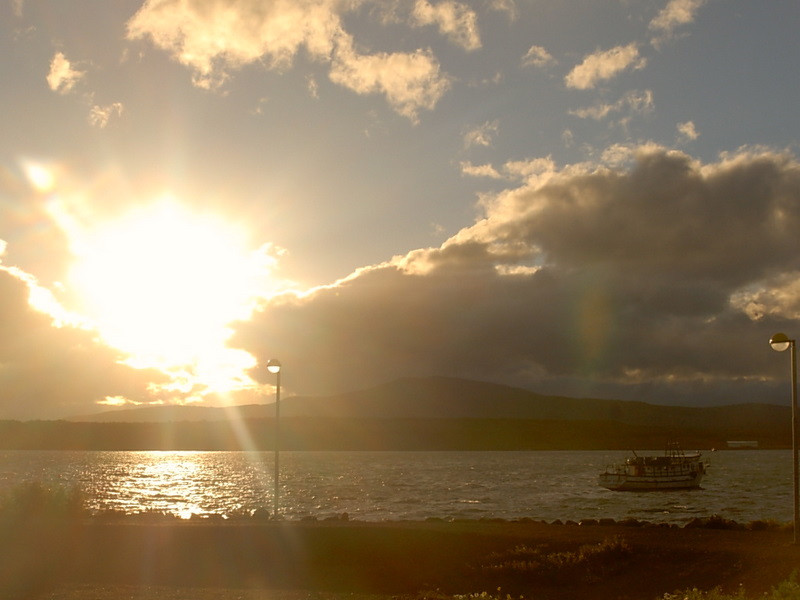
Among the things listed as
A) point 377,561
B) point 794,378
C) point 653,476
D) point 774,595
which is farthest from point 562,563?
point 653,476

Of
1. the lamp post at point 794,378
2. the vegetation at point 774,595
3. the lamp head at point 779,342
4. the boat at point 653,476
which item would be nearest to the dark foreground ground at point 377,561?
the lamp post at point 794,378

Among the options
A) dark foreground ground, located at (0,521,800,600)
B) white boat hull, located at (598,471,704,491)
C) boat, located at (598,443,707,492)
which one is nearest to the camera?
dark foreground ground, located at (0,521,800,600)

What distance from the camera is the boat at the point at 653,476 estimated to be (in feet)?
297

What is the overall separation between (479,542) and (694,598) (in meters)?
9.48

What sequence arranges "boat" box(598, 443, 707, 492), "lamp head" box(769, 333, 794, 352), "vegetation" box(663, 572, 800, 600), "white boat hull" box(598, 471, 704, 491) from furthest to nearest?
"boat" box(598, 443, 707, 492), "white boat hull" box(598, 471, 704, 491), "lamp head" box(769, 333, 794, 352), "vegetation" box(663, 572, 800, 600)

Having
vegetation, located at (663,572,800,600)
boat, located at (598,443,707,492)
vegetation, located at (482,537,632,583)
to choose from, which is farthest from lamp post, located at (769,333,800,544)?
boat, located at (598,443,707,492)

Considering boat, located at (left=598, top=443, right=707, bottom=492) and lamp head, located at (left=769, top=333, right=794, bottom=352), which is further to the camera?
boat, located at (left=598, top=443, right=707, bottom=492)

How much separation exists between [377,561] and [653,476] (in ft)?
254

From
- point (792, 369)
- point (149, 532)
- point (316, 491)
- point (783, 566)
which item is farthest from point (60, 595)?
point (316, 491)

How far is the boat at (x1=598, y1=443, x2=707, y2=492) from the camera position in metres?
90.4

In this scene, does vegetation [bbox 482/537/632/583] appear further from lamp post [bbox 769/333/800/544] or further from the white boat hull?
the white boat hull

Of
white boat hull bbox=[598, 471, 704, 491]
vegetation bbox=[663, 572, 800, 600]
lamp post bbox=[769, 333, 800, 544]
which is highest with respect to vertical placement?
lamp post bbox=[769, 333, 800, 544]

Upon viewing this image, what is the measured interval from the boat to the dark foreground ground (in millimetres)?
65937

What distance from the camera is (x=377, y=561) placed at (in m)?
22.8
